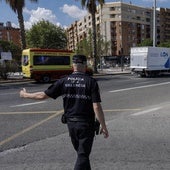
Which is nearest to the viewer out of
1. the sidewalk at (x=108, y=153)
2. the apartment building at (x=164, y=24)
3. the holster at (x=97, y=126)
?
the holster at (x=97, y=126)

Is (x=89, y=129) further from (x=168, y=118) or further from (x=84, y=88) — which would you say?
(x=168, y=118)

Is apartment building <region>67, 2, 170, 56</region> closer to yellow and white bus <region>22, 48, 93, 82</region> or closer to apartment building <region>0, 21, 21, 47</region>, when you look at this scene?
apartment building <region>0, 21, 21, 47</region>

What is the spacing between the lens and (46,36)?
83.1 m

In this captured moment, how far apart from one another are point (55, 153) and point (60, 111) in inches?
239

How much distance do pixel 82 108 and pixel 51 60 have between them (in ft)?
91.8

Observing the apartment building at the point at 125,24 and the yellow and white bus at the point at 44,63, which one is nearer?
the yellow and white bus at the point at 44,63

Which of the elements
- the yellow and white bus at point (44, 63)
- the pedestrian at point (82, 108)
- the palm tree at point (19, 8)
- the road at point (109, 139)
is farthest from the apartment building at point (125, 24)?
the pedestrian at point (82, 108)

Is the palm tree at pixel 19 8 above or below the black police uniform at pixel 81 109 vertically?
above

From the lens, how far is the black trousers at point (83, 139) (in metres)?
4.66

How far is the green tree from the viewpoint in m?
83.1

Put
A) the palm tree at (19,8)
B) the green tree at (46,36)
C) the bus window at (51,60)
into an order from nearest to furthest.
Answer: the bus window at (51,60) → the palm tree at (19,8) → the green tree at (46,36)

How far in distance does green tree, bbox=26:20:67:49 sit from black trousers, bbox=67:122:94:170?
255 feet

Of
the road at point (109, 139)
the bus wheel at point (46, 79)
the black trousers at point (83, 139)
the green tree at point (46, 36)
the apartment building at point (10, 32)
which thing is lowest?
the bus wheel at point (46, 79)

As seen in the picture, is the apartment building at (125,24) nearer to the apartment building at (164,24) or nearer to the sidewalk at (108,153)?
the apartment building at (164,24)
